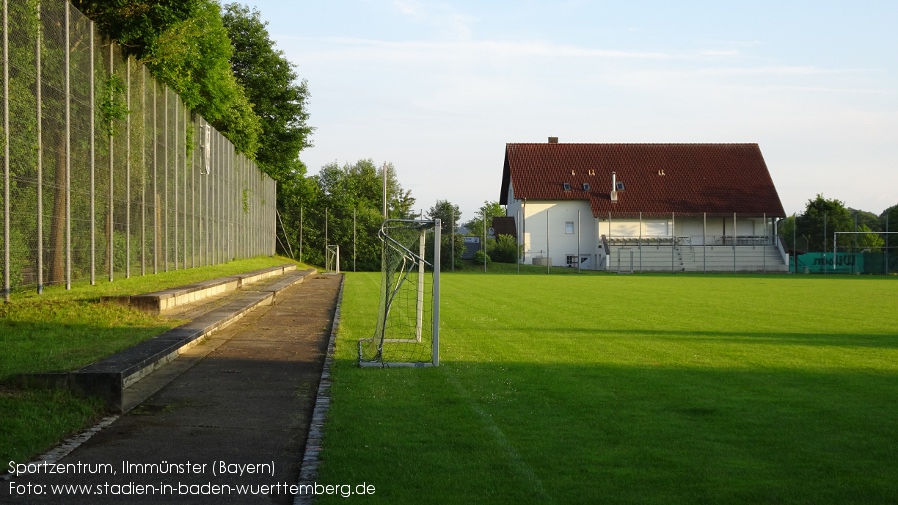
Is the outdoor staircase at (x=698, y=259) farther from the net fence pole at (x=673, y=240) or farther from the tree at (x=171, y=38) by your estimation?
the tree at (x=171, y=38)

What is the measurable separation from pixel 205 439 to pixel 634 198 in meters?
67.7

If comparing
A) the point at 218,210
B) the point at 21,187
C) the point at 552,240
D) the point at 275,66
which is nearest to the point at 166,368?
the point at 21,187

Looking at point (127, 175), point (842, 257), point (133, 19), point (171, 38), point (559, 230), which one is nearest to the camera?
point (127, 175)

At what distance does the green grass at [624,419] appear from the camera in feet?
19.7

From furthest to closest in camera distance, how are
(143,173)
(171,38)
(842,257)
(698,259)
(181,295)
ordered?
(698,259) < (842,257) < (171,38) < (143,173) < (181,295)

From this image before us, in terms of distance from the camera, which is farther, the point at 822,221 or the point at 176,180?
the point at 822,221

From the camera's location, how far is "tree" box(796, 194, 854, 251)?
7369 cm

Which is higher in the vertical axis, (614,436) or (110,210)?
(110,210)

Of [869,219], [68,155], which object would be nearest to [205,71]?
[68,155]

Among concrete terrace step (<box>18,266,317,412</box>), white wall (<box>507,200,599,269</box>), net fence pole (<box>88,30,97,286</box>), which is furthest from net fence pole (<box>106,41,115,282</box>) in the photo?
white wall (<box>507,200,599,269</box>)

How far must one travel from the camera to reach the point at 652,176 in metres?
75.3

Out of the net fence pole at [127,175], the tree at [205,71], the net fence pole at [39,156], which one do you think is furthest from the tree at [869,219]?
the net fence pole at [39,156]

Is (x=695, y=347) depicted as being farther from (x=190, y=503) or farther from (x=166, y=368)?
(x=190, y=503)

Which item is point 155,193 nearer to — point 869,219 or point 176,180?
point 176,180
